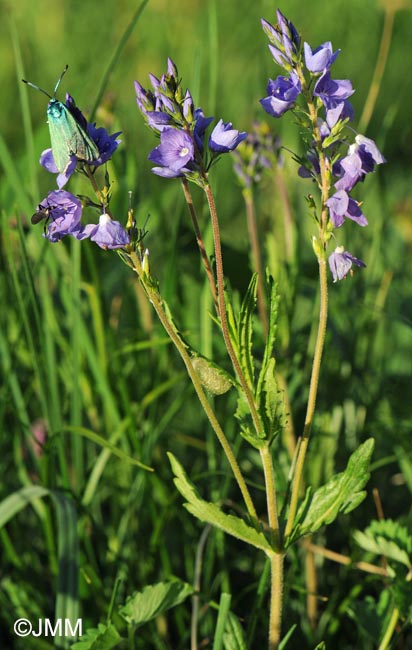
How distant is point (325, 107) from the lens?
1.16 metres

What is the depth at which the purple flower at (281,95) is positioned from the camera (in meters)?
1.12

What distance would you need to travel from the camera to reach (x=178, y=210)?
1824 mm

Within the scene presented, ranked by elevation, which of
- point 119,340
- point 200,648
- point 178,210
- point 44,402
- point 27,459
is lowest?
point 200,648

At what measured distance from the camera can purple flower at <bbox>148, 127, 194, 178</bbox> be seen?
108 centimetres

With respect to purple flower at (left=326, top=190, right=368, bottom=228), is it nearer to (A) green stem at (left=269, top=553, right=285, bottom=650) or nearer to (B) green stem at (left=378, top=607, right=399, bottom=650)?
(A) green stem at (left=269, top=553, right=285, bottom=650)

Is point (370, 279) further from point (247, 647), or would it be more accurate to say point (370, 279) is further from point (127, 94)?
point (127, 94)

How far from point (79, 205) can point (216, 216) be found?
199 millimetres

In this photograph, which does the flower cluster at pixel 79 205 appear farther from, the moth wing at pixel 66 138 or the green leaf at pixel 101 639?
the green leaf at pixel 101 639

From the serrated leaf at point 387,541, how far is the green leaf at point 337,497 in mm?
189

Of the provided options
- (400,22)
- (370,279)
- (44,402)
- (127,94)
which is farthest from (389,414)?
(400,22)

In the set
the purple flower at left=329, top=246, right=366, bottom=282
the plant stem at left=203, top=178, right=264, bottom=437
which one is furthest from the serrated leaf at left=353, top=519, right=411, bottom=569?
the purple flower at left=329, top=246, right=366, bottom=282

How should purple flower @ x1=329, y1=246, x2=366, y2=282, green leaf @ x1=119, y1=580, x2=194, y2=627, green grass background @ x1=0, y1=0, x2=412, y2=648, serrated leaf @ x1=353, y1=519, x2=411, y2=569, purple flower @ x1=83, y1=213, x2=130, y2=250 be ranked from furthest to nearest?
green grass background @ x1=0, y1=0, x2=412, y2=648, serrated leaf @ x1=353, y1=519, x2=411, y2=569, green leaf @ x1=119, y1=580, x2=194, y2=627, purple flower @ x1=329, y1=246, x2=366, y2=282, purple flower @ x1=83, y1=213, x2=130, y2=250

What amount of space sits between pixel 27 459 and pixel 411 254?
1689 mm

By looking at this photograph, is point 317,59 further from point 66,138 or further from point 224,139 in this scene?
point 66,138
